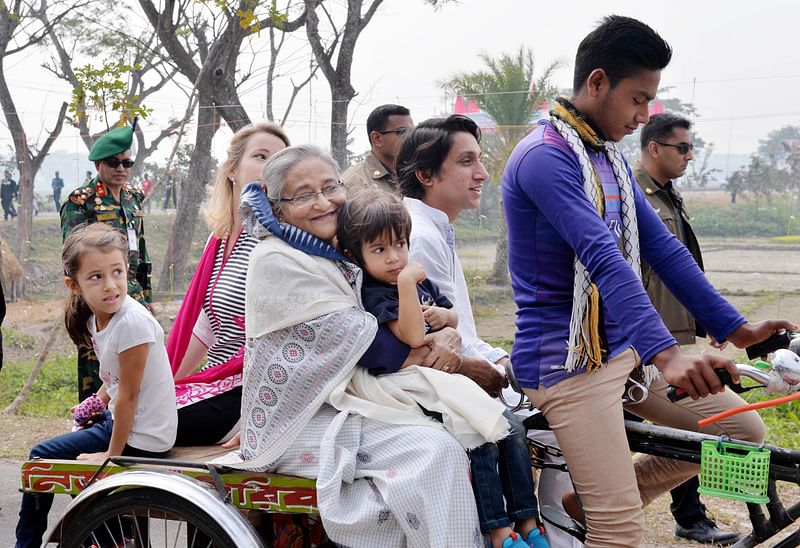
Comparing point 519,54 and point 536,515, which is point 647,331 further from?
point 519,54

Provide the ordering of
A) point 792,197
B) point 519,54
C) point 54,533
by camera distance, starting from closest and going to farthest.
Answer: point 54,533 < point 792,197 < point 519,54

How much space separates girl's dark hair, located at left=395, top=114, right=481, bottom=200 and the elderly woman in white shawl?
742 millimetres

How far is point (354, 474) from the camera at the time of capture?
257cm

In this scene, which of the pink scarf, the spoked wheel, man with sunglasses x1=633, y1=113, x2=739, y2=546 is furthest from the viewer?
man with sunglasses x1=633, y1=113, x2=739, y2=546

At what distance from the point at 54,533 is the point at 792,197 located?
Answer: 7.49 m

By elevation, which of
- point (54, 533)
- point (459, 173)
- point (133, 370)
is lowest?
point (54, 533)

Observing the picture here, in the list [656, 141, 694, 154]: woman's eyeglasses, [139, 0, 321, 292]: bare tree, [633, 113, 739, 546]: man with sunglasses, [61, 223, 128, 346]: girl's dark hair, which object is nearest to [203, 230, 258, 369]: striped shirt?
[61, 223, 128, 346]: girl's dark hair

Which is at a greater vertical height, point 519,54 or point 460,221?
point 519,54

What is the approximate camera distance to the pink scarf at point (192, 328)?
135 inches

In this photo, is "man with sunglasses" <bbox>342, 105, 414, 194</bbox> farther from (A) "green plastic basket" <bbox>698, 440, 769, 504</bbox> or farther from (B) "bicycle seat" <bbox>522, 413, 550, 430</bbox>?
(A) "green plastic basket" <bbox>698, 440, 769, 504</bbox>

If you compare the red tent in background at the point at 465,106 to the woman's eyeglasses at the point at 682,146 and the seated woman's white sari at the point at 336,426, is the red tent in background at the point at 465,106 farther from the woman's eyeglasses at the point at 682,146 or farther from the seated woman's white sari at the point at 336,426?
the seated woman's white sari at the point at 336,426

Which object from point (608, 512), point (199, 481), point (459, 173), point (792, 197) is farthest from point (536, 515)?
point (792, 197)

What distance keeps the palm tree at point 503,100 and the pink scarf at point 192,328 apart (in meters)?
3.95

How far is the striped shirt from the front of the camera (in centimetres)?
343
